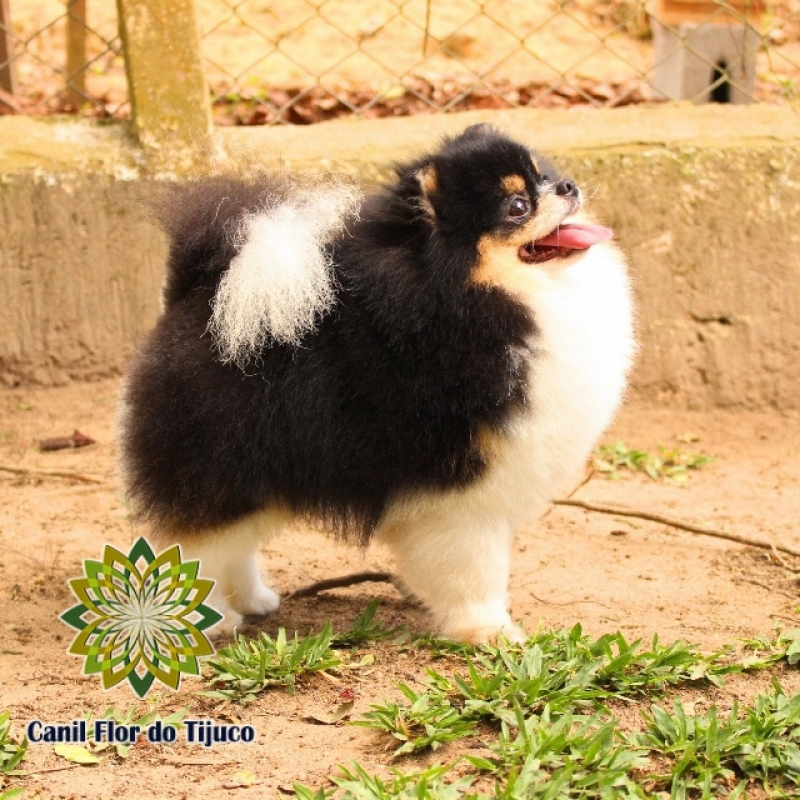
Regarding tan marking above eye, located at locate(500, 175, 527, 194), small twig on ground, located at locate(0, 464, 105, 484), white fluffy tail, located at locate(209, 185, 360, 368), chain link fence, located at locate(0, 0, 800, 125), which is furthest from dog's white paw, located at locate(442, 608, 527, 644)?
chain link fence, located at locate(0, 0, 800, 125)

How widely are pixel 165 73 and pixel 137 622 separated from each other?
9.64 ft

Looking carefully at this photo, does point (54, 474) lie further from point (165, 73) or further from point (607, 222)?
point (607, 222)

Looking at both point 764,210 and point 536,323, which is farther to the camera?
point 764,210

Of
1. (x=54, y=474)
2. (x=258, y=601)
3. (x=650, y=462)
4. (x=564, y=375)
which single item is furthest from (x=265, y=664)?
(x=650, y=462)

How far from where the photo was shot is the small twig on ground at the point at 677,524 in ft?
14.3

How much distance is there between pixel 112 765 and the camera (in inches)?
114

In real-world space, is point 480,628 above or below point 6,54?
below

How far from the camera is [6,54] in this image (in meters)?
5.97

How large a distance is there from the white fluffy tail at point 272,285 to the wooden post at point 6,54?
9.92ft

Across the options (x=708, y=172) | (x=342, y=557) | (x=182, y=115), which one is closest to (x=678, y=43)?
(x=708, y=172)

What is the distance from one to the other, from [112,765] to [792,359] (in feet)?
12.9

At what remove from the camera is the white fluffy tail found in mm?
3307

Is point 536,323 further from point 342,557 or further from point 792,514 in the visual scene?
point 792,514

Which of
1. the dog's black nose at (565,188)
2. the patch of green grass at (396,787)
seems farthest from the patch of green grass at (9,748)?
the dog's black nose at (565,188)
